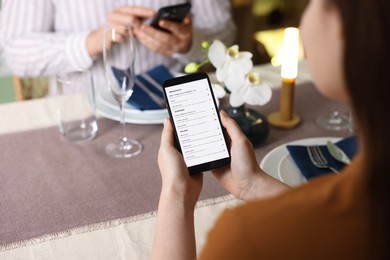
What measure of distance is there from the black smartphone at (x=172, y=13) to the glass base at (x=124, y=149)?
41cm

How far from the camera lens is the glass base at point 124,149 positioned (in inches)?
46.3

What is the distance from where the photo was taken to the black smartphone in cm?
148

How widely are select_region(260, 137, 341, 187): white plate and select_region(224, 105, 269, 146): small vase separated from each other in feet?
0.19

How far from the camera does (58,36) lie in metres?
1.66

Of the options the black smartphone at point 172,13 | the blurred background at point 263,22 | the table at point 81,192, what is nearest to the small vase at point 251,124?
the table at point 81,192

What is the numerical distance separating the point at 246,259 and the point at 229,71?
64cm

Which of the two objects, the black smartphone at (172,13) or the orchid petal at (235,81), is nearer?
the orchid petal at (235,81)

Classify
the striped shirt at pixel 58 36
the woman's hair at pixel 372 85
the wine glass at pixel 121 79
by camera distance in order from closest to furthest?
the woman's hair at pixel 372 85 → the wine glass at pixel 121 79 → the striped shirt at pixel 58 36

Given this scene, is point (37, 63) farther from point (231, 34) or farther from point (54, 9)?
point (231, 34)

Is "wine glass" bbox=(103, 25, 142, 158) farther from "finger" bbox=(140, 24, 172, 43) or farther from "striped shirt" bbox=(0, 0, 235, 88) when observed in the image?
"striped shirt" bbox=(0, 0, 235, 88)

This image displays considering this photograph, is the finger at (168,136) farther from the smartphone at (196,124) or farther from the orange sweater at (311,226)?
the orange sweater at (311,226)

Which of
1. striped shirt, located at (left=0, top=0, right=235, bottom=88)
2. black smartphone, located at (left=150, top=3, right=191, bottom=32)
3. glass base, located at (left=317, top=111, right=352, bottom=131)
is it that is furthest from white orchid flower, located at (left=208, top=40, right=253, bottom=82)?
striped shirt, located at (left=0, top=0, right=235, bottom=88)

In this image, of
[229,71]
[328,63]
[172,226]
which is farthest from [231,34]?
[328,63]

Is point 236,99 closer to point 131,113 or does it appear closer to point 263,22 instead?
point 131,113
